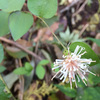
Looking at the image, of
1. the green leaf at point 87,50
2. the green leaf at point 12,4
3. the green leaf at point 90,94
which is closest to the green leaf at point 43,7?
the green leaf at point 12,4

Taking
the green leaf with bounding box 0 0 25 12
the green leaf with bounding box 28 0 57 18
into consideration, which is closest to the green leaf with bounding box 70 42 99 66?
the green leaf with bounding box 28 0 57 18

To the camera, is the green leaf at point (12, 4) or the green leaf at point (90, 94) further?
the green leaf at point (90, 94)

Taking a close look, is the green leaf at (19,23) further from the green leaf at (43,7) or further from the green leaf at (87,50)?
the green leaf at (87,50)

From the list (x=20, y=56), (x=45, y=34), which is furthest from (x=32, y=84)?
(x=45, y=34)

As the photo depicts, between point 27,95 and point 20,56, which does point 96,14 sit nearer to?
point 20,56

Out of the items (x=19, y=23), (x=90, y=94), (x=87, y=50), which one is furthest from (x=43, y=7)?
(x=90, y=94)
